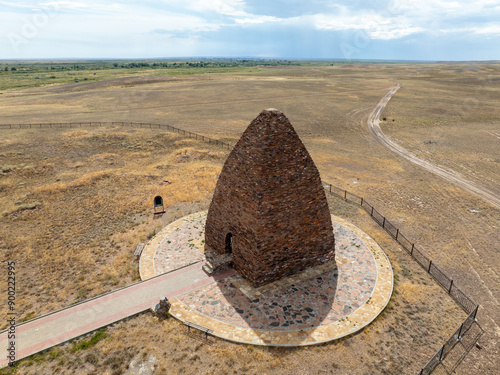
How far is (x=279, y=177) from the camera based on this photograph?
13844 mm

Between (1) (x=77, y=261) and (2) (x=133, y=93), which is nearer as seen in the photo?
(1) (x=77, y=261)

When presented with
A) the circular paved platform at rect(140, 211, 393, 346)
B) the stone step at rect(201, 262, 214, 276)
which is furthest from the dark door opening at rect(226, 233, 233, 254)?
the stone step at rect(201, 262, 214, 276)

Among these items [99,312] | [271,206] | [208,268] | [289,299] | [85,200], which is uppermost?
[271,206]

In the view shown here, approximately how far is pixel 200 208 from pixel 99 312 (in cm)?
1169

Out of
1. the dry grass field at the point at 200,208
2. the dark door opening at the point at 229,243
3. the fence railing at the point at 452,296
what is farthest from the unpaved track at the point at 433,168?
the dark door opening at the point at 229,243

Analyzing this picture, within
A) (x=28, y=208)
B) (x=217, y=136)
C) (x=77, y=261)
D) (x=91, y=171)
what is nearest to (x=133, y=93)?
(x=217, y=136)

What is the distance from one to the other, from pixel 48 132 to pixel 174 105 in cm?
3050

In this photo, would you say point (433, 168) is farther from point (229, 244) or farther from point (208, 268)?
point (208, 268)

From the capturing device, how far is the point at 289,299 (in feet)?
46.2

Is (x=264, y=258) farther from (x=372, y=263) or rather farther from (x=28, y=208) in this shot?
(x=28, y=208)

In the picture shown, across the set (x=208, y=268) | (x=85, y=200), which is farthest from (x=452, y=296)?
(x=85, y=200)

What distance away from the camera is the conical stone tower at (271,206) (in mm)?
13680

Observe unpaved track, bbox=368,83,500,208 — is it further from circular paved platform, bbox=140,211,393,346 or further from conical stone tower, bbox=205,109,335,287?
conical stone tower, bbox=205,109,335,287

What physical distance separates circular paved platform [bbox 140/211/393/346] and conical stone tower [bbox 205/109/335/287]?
2.77 ft
